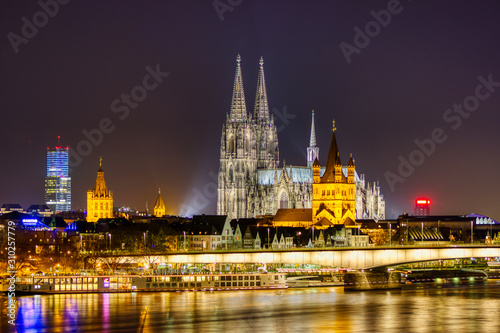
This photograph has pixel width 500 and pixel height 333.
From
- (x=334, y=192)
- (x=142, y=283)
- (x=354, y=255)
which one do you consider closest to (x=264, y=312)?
(x=142, y=283)

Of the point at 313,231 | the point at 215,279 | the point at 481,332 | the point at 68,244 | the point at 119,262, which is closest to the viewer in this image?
the point at 481,332

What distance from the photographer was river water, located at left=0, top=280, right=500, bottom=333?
84500mm

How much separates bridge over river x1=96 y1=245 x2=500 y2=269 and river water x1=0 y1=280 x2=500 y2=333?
18.1 ft

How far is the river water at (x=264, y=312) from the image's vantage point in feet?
277

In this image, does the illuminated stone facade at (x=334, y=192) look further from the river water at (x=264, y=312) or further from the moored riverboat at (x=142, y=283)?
the river water at (x=264, y=312)

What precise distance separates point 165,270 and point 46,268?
727 inches

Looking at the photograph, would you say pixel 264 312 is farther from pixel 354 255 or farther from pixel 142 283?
pixel 354 255

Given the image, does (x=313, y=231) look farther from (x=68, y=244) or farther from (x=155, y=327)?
(x=155, y=327)

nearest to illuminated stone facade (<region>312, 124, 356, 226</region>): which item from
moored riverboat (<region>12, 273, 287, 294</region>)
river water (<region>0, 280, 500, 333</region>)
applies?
moored riverboat (<region>12, 273, 287, 294</region>)

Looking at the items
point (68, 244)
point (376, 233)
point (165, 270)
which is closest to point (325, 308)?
point (165, 270)

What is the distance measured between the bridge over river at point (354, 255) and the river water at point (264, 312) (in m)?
5.52

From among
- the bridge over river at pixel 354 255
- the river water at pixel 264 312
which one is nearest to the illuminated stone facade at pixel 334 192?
the bridge over river at pixel 354 255

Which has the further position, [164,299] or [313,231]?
[313,231]

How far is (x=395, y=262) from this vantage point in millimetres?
123875
